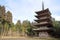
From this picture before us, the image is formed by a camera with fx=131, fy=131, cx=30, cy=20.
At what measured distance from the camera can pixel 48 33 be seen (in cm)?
3762

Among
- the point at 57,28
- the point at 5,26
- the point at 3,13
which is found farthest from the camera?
the point at 3,13

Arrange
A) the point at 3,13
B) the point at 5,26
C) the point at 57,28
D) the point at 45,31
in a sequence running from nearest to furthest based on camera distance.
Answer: the point at 45,31 < the point at 57,28 < the point at 5,26 < the point at 3,13

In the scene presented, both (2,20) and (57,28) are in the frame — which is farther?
(2,20)

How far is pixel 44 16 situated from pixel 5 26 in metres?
19.0

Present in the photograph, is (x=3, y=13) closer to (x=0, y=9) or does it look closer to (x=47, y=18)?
(x=0, y=9)

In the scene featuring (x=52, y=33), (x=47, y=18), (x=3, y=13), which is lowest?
(x=52, y=33)

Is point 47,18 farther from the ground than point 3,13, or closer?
closer

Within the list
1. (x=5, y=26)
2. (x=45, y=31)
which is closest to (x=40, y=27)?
(x=45, y=31)

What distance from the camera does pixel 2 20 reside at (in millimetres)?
54188

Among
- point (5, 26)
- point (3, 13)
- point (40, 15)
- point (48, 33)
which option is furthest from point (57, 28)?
point (3, 13)

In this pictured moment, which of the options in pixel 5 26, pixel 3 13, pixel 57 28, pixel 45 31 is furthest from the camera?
pixel 3 13

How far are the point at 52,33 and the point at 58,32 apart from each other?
1.88 meters

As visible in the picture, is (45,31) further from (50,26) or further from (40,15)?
(40,15)

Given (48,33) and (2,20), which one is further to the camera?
(2,20)
